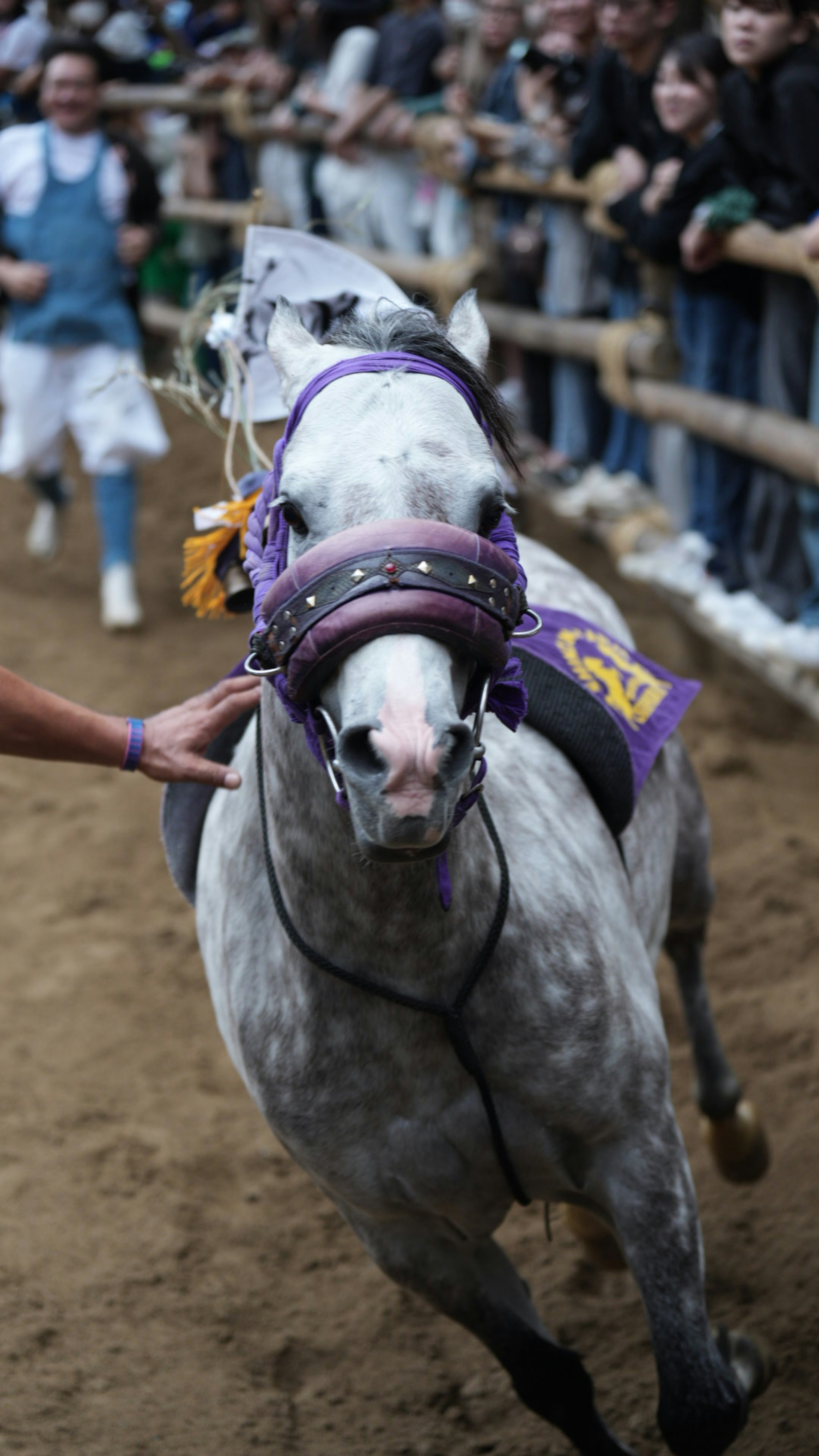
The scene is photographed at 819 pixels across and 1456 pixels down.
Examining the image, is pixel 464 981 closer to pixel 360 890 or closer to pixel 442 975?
pixel 442 975

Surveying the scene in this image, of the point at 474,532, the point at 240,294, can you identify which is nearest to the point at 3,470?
the point at 240,294

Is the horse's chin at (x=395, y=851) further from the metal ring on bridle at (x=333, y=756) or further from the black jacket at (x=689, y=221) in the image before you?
the black jacket at (x=689, y=221)

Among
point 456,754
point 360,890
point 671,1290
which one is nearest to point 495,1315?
point 671,1290

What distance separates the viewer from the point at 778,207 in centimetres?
487

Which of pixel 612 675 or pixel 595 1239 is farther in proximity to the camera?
pixel 595 1239

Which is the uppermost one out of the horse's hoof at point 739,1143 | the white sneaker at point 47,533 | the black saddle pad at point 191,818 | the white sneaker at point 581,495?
the black saddle pad at point 191,818

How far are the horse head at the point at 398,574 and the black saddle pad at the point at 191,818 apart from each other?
977mm

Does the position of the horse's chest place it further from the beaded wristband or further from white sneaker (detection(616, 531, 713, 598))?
white sneaker (detection(616, 531, 713, 598))

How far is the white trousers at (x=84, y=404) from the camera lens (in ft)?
23.5

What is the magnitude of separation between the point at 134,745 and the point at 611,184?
444 cm

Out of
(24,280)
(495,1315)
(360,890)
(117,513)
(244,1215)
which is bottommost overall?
(117,513)

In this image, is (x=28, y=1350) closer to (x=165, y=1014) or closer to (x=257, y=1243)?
(x=257, y=1243)

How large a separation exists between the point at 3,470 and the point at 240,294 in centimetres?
495

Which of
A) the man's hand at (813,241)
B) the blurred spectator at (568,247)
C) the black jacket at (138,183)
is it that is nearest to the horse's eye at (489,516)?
the man's hand at (813,241)
